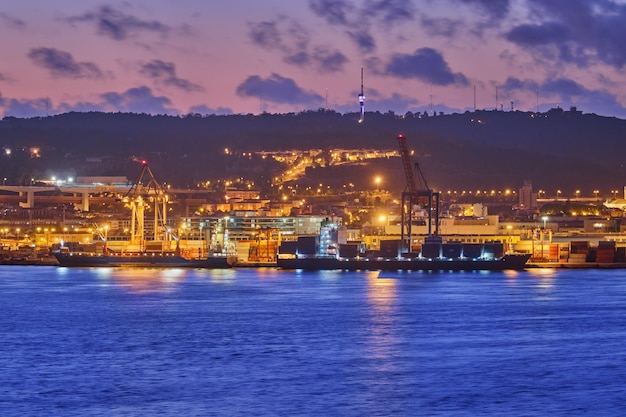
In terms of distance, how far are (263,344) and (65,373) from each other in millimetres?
4184

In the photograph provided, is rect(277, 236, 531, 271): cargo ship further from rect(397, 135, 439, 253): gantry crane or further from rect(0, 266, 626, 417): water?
rect(0, 266, 626, 417): water

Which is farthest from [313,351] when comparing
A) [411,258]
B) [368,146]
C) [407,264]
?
[368,146]

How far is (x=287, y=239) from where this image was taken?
55.5m

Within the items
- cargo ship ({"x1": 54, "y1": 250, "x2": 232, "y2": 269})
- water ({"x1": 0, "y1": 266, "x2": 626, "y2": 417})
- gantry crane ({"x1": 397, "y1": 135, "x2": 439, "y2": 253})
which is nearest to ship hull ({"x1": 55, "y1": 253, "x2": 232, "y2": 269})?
cargo ship ({"x1": 54, "y1": 250, "x2": 232, "y2": 269})

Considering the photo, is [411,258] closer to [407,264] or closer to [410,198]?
[407,264]

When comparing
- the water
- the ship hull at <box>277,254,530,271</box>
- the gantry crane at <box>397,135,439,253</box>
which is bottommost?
the water

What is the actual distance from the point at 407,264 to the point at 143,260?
9.54 m

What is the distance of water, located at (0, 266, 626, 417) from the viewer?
58.6 feet

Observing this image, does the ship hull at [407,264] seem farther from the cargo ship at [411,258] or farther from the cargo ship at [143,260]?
the cargo ship at [143,260]

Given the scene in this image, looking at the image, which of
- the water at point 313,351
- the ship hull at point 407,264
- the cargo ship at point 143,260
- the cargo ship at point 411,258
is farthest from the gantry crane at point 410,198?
the water at point 313,351

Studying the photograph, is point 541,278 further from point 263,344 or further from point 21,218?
point 21,218

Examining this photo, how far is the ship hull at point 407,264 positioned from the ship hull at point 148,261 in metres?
2.50

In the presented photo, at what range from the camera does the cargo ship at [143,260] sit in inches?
2014

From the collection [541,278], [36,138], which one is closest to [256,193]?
[36,138]
